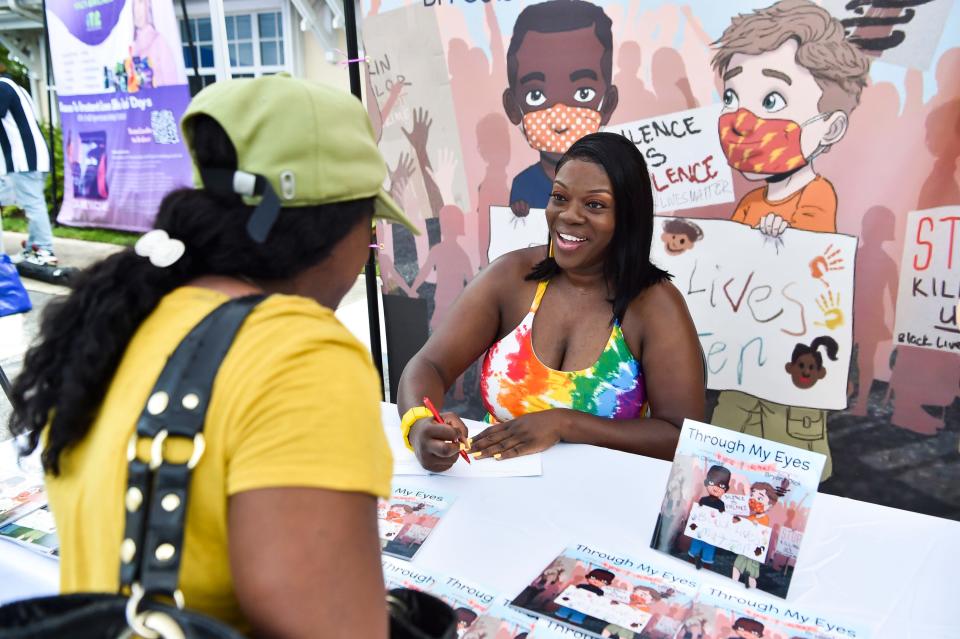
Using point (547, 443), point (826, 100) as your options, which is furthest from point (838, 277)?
point (547, 443)

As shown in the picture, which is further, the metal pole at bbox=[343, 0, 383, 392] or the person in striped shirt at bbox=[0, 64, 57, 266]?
the person in striped shirt at bbox=[0, 64, 57, 266]

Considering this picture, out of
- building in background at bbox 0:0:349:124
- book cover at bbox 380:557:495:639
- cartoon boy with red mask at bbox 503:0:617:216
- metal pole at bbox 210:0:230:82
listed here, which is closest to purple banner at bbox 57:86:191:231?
metal pole at bbox 210:0:230:82

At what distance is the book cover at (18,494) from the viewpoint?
4.30 ft

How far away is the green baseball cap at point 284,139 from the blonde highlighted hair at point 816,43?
70.1 inches

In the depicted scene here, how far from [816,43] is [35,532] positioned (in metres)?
2.29

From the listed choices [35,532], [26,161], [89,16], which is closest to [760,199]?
[35,532]

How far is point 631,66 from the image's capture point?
2.29 m

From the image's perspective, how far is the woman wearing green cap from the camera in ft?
1.95

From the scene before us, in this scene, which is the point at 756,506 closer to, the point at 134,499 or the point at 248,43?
the point at 134,499

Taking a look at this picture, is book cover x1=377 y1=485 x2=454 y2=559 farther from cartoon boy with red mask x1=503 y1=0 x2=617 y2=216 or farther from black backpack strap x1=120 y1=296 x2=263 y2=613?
cartoon boy with red mask x1=503 y1=0 x2=617 y2=216

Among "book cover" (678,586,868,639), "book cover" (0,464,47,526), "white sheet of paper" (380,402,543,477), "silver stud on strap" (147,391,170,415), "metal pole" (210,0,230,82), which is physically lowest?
"book cover" (678,586,868,639)

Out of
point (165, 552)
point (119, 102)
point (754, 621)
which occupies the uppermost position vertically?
point (119, 102)

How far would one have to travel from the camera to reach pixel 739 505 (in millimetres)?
1149

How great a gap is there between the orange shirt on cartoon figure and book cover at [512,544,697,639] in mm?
1449
